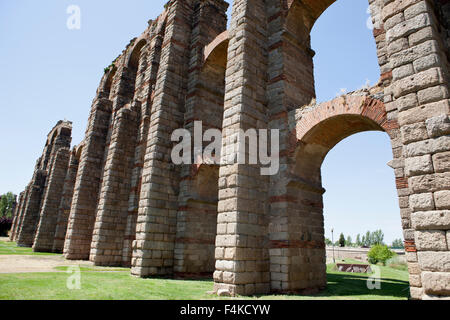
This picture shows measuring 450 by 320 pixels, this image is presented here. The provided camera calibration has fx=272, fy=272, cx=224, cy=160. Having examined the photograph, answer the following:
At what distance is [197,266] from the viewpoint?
10.5 metres

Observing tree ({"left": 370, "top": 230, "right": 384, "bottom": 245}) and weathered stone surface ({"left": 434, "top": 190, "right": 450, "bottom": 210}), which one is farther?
tree ({"left": 370, "top": 230, "right": 384, "bottom": 245})

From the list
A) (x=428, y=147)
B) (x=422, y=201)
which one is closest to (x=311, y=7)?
(x=428, y=147)

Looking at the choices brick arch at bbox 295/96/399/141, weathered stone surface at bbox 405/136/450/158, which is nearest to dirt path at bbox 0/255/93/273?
brick arch at bbox 295/96/399/141

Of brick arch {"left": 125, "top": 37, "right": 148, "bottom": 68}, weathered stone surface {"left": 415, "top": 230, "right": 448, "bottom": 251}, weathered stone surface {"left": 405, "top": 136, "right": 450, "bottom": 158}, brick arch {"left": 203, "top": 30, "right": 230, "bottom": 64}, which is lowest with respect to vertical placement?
weathered stone surface {"left": 415, "top": 230, "right": 448, "bottom": 251}

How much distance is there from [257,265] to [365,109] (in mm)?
4964

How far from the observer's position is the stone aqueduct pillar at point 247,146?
190 inches

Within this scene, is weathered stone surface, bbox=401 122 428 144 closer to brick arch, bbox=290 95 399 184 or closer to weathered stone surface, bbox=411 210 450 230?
weathered stone surface, bbox=411 210 450 230

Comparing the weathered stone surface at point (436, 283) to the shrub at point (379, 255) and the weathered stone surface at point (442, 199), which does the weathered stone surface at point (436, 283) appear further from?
the shrub at point (379, 255)

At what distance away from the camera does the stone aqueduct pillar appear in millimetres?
4836

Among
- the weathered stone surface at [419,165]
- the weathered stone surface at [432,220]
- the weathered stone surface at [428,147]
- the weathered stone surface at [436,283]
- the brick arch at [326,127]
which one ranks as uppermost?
the brick arch at [326,127]

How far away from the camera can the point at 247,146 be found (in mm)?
8086

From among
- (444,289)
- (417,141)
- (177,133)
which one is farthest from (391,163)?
(177,133)

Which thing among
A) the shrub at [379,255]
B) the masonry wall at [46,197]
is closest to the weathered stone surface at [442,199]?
the masonry wall at [46,197]

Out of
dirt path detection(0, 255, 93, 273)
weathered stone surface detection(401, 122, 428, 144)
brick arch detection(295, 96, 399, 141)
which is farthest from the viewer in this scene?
dirt path detection(0, 255, 93, 273)
